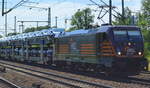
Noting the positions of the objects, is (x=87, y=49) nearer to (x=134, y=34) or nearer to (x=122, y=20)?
(x=134, y=34)

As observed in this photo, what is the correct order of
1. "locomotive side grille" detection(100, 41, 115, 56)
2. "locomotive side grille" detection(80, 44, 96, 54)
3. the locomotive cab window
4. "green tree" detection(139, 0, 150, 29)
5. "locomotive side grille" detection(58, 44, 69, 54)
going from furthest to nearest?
"green tree" detection(139, 0, 150, 29) < "locomotive side grille" detection(58, 44, 69, 54) < "locomotive side grille" detection(80, 44, 96, 54) < the locomotive cab window < "locomotive side grille" detection(100, 41, 115, 56)

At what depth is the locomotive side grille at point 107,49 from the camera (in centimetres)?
1969

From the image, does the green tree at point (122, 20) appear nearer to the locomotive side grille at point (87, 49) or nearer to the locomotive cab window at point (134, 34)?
the locomotive side grille at point (87, 49)

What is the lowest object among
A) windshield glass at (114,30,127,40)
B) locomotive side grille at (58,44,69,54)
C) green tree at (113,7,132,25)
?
locomotive side grille at (58,44,69,54)

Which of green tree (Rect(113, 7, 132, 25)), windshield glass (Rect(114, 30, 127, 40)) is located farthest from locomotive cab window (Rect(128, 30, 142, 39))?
green tree (Rect(113, 7, 132, 25))

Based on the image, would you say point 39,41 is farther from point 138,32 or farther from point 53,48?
point 138,32

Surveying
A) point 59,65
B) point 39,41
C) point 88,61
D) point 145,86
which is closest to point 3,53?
point 39,41

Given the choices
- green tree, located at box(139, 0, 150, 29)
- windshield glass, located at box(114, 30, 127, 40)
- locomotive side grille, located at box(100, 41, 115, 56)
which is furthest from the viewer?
green tree, located at box(139, 0, 150, 29)

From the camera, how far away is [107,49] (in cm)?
2005

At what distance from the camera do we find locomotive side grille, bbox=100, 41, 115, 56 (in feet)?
64.6

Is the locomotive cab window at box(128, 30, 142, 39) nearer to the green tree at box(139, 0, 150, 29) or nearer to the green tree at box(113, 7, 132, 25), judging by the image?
the green tree at box(113, 7, 132, 25)

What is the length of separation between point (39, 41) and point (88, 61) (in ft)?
37.7

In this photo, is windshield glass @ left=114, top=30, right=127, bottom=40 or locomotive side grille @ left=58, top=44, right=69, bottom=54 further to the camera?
locomotive side grille @ left=58, top=44, right=69, bottom=54

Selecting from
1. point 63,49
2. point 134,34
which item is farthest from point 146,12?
point 134,34
